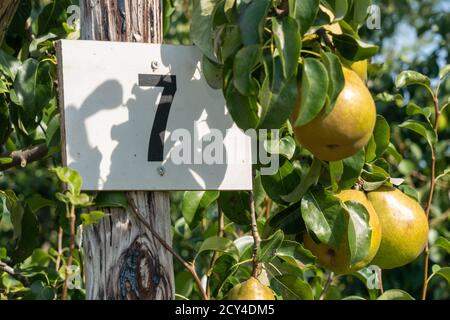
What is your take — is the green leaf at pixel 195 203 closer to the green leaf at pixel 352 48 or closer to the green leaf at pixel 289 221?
the green leaf at pixel 289 221

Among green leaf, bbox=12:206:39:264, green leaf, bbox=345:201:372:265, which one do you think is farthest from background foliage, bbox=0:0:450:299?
green leaf, bbox=345:201:372:265

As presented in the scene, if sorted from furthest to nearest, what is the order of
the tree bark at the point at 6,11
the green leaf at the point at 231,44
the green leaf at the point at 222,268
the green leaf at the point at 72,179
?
the tree bark at the point at 6,11 < the green leaf at the point at 222,268 < the green leaf at the point at 231,44 < the green leaf at the point at 72,179

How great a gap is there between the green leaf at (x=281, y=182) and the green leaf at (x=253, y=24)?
41cm

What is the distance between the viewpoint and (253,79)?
4.48 feet

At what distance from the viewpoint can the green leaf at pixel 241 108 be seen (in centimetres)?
138

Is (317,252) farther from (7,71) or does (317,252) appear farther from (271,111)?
(7,71)

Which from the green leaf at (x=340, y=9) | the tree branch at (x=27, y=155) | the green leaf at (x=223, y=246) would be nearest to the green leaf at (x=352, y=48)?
the green leaf at (x=340, y=9)

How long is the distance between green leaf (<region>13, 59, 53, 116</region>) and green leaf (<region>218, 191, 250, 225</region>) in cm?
41

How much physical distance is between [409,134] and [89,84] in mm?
2719

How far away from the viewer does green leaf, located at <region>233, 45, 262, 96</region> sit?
4.30ft

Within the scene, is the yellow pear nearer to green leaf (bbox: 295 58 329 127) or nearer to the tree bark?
green leaf (bbox: 295 58 329 127)

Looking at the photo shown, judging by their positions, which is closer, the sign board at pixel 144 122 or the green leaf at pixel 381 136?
the sign board at pixel 144 122

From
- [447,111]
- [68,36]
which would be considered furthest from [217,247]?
[447,111]

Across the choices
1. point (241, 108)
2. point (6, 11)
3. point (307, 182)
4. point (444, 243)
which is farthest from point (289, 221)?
point (6, 11)
